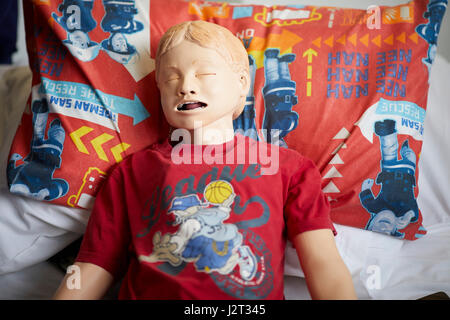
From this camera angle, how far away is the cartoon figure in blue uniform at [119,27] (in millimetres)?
915

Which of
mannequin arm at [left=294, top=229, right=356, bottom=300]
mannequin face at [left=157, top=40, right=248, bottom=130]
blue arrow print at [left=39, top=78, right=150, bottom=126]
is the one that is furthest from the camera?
blue arrow print at [left=39, top=78, right=150, bottom=126]

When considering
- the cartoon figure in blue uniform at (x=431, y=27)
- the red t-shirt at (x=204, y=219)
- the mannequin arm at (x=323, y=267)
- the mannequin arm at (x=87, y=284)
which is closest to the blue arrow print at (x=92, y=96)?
the red t-shirt at (x=204, y=219)

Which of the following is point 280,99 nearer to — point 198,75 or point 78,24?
point 198,75

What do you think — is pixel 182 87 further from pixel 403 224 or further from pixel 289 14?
pixel 403 224

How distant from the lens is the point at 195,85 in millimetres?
756

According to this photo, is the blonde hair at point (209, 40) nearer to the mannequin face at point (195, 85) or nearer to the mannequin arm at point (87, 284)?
the mannequin face at point (195, 85)

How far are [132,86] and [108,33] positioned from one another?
0.14 metres

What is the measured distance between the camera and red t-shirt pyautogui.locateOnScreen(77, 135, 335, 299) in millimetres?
666

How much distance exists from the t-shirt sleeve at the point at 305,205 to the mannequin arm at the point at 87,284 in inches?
14.7

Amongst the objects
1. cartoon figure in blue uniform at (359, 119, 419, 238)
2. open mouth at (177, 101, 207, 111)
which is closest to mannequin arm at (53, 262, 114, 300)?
open mouth at (177, 101, 207, 111)

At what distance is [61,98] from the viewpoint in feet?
2.86

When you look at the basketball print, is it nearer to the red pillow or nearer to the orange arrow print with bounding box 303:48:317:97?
the red pillow

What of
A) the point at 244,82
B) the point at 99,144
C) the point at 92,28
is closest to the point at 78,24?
the point at 92,28

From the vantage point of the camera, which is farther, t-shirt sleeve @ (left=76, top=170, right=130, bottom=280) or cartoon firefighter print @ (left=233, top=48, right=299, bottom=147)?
cartoon firefighter print @ (left=233, top=48, right=299, bottom=147)
